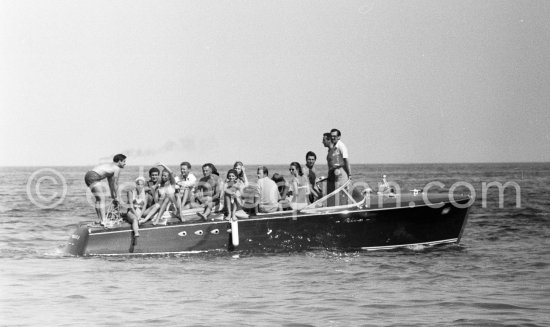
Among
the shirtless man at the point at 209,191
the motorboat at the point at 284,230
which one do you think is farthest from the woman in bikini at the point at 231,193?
the shirtless man at the point at 209,191

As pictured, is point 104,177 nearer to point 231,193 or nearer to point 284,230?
point 231,193

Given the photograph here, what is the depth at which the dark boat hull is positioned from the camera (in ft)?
58.2

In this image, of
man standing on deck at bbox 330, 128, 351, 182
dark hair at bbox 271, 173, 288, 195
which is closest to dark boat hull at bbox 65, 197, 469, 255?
dark hair at bbox 271, 173, 288, 195

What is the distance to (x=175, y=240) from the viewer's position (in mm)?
17844

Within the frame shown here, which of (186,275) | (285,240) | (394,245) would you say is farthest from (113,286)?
(394,245)

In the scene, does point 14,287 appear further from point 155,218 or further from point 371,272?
point 371,272

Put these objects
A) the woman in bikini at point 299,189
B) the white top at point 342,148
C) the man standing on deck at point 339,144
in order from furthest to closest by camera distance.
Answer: the woman in bikini at point 299,189 < the white top at point 342,148 < the man standing on deck at point 339,144

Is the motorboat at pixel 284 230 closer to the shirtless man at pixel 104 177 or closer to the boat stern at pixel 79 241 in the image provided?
the boat stern at pixel 79 241

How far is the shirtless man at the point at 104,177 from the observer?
684 inches

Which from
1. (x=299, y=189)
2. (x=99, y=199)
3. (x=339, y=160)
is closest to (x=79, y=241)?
(x=99, y=199)

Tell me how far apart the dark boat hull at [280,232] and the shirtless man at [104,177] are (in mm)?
596

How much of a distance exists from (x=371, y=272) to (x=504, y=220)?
15367 mm

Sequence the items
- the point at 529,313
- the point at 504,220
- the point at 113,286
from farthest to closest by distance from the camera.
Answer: the point at 504,220
the point at 113,286
the point at 529,313

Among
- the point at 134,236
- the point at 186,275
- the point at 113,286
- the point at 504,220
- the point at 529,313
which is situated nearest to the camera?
the point at 529,313
